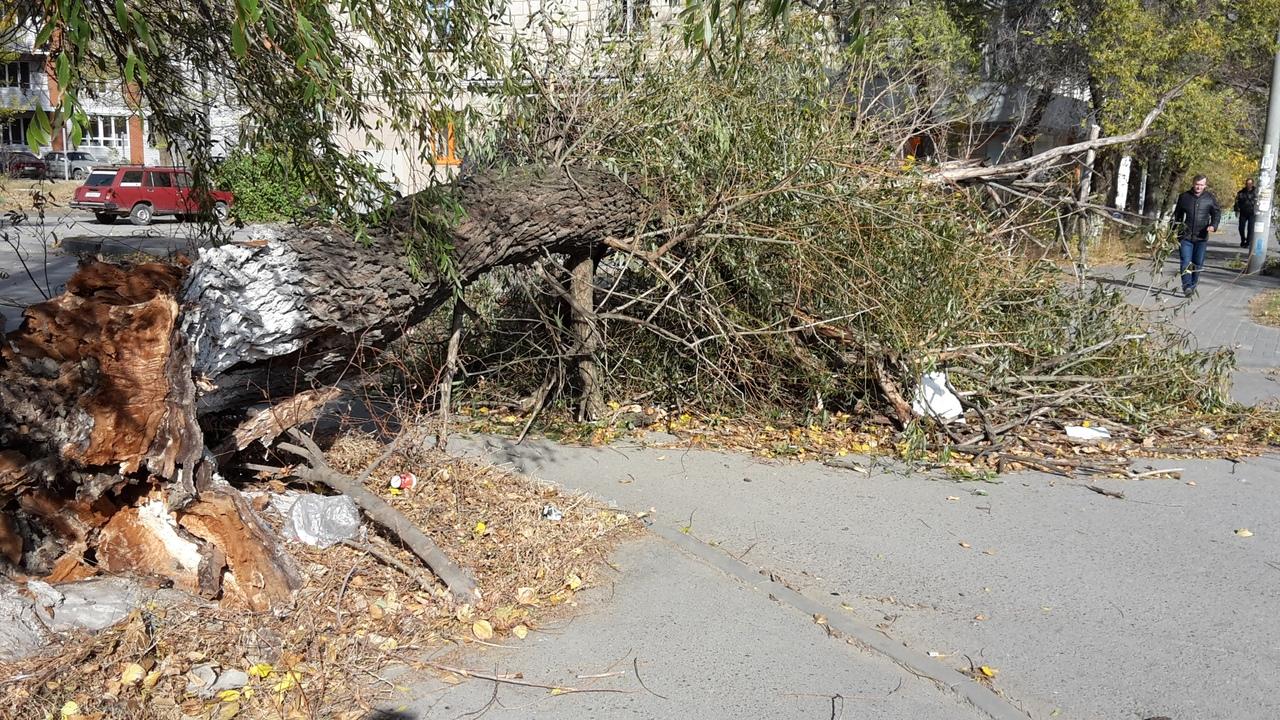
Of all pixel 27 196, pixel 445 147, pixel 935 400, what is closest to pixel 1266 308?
pixel 935 400

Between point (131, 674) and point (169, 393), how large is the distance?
1198 millimetres

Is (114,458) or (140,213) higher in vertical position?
(114,458)

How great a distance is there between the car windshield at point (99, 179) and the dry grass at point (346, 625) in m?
26.1

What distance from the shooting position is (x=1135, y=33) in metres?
18.4

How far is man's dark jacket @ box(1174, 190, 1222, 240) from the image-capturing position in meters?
14.9

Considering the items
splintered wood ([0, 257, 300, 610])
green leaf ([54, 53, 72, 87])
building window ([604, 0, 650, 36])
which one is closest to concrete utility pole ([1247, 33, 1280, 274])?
building window ([604, 0, 650, 36])

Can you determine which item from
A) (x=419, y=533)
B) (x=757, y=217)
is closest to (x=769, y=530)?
(x=419, y=533)

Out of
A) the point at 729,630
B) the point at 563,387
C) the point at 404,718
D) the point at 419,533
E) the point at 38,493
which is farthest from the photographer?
the point at 563,387

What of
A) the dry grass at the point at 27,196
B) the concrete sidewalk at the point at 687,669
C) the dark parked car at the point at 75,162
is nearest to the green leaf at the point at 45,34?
the concrete sidewalk at the point at 687,669

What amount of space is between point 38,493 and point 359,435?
233cm

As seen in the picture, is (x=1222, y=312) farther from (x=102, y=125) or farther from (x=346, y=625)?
(x=102, y=125)

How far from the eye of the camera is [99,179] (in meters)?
27.6

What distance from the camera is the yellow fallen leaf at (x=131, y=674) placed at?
344 centimetres

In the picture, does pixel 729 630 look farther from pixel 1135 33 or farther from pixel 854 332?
pixel 1135 33
